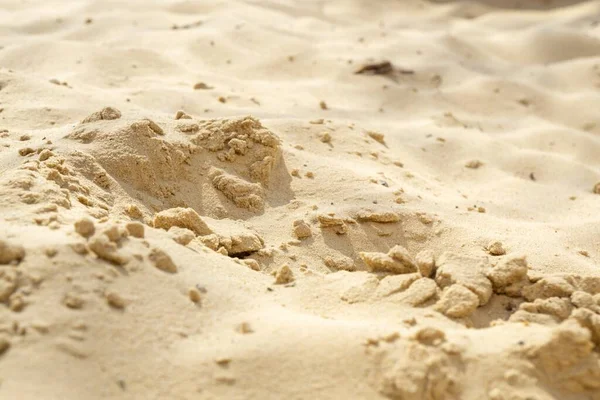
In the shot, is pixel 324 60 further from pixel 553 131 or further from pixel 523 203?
pixel 523 203

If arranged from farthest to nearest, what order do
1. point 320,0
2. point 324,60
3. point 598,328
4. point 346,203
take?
point 320,0 < point 324,60 < point 346,203 < point 598,328

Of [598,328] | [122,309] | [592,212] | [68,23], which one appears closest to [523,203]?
[592,212]

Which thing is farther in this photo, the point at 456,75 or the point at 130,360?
the point at 456,75

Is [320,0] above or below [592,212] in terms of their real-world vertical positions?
above

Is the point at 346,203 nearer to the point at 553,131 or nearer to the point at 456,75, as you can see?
the point at 553,131

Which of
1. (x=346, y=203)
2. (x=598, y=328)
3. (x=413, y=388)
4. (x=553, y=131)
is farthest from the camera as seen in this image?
(x=553, y=131)

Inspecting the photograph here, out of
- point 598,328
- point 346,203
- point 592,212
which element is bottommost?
point 592,212

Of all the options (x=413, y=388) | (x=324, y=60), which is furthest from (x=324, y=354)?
(x=324, y=60)
